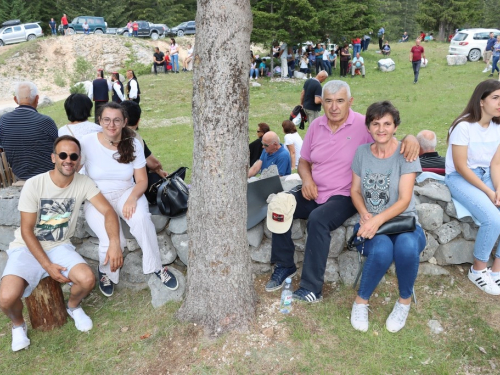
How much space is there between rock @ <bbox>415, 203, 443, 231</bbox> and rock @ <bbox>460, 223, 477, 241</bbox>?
27 cm

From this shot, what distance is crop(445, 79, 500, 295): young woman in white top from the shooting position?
3.61 metres

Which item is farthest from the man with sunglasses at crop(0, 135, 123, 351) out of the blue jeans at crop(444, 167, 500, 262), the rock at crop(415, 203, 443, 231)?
the blue jeans at crop(444, 167, 500, 262)

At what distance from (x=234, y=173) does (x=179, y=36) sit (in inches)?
1270

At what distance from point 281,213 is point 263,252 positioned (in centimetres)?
59

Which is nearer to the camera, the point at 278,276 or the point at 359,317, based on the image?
the point at 359,317

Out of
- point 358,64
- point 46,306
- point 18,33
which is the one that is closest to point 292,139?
point 46,306

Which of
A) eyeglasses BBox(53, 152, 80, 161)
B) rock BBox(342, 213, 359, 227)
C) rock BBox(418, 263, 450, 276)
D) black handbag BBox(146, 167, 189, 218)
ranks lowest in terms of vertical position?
rock BBox(418, 263, 450, 276)

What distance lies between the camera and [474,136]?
377 cm

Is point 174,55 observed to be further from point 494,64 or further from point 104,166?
point 104,166

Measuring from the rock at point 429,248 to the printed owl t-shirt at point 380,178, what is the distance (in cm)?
49

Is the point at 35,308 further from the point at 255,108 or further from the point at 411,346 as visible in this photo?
the point at 255,108

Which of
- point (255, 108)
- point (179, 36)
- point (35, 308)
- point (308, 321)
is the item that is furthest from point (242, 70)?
point (179, 36)

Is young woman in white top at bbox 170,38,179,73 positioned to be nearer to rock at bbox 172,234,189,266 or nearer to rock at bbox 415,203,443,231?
rock at bbox 172,234,189,266

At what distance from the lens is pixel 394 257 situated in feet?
10.6
